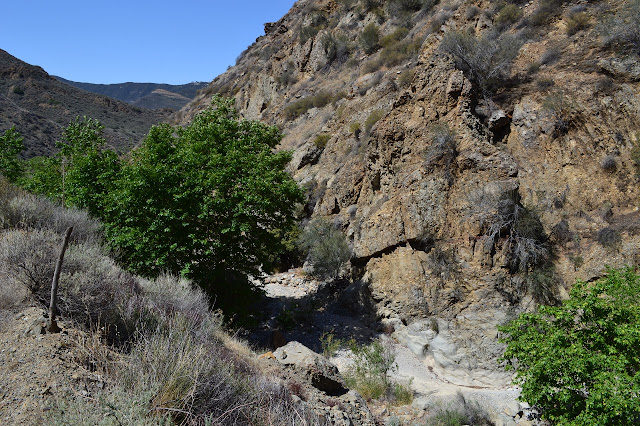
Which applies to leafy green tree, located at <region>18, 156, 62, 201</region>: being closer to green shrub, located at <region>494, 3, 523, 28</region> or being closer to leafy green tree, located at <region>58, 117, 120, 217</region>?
leafy green tree, located at <region>58, 117, 120, 217</region>

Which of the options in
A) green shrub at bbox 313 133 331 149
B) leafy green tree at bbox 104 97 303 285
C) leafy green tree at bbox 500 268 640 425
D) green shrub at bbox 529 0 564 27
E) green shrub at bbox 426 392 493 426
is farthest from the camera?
green shrub at bbox 313 133 331 149

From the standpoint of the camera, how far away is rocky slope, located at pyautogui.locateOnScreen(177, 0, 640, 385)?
1057 centimetres

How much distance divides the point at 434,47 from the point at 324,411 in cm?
1381

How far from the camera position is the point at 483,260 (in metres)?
11.2

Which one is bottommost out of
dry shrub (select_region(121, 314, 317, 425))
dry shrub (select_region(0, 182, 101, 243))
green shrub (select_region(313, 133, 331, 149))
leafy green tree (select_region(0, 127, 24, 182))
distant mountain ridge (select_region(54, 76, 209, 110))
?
dry shrub (select_region(121, 314, 317, 425))

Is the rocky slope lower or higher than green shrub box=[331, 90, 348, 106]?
lower

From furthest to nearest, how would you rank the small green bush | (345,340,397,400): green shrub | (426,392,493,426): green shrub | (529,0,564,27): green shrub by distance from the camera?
the small green bush → (529,0,564,27): green shrub → (345,340,397,400): green shrub → (426,392,493,426): green shrub

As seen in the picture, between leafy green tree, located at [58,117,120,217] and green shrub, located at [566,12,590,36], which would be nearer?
leafy green tree, located at [58,117,120,217]

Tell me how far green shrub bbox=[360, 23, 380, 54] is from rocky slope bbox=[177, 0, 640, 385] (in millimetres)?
10545

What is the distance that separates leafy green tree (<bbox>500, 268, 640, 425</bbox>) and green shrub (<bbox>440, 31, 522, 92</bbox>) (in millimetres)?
9402

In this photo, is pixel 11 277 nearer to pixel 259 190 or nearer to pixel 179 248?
pixel 179 248

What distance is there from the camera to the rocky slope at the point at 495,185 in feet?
34.7

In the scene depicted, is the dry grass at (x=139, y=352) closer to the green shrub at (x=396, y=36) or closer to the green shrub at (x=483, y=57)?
the green shrub at (x=483, y=57)

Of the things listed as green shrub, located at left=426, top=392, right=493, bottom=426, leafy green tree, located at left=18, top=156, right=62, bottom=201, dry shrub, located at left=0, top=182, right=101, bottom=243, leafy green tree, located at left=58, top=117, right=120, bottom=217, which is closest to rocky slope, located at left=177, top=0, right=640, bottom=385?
green shrub, located at left=426, top=392, right=493, bottom=426
